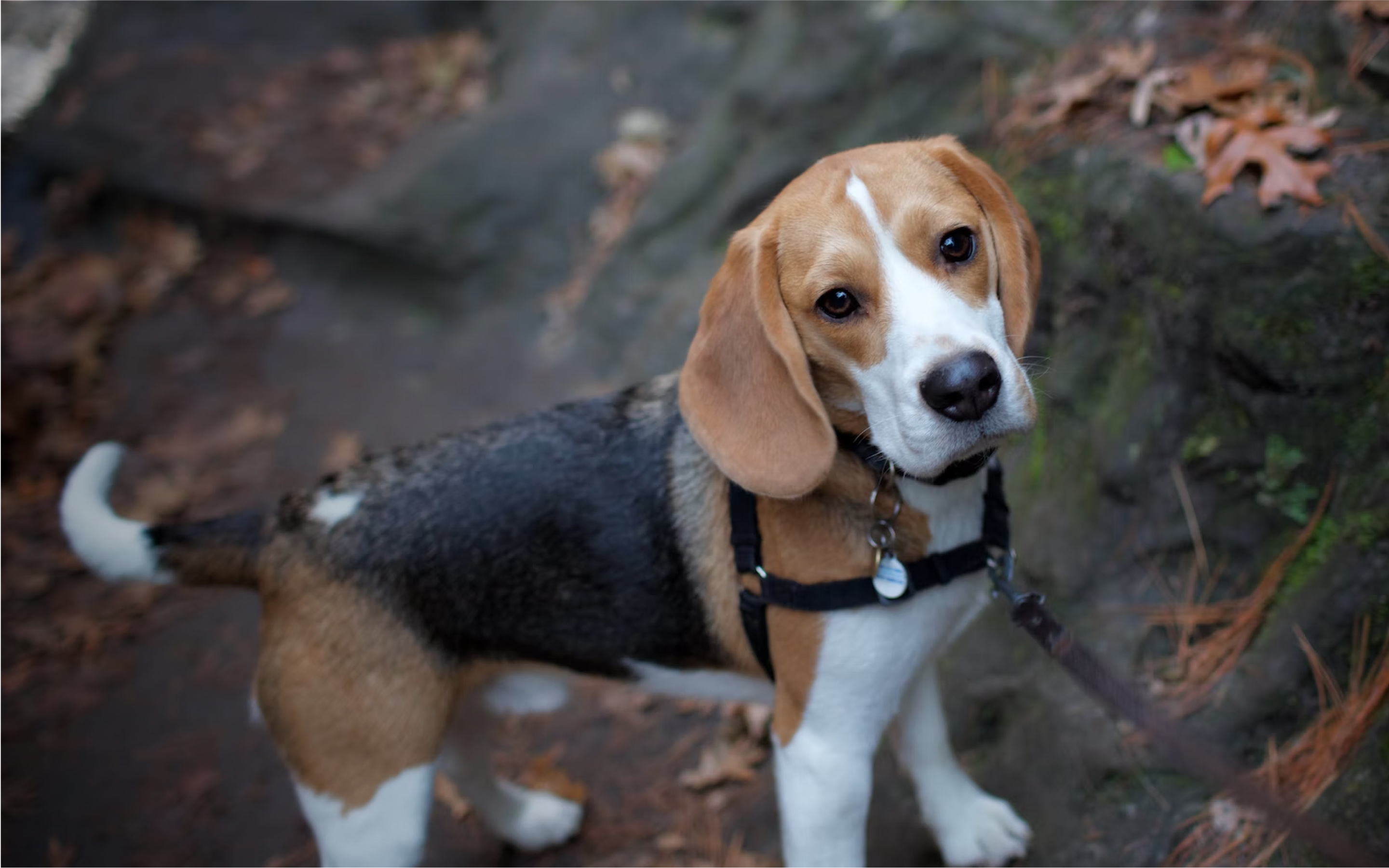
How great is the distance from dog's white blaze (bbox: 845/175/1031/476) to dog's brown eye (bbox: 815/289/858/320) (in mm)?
106

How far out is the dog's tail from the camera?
3.27 metres

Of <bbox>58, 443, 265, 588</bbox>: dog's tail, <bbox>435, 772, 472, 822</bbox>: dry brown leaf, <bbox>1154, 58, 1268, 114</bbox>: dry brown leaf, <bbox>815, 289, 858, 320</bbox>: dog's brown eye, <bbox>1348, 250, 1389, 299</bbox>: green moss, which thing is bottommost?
<bbox>435, 772, 472, 822</bbox>: dry brown leaf

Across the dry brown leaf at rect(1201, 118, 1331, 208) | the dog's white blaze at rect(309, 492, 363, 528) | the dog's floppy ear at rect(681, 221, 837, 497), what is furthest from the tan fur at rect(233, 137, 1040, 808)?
the dry brown leaf at rect(1201, 118, 1331, 208)

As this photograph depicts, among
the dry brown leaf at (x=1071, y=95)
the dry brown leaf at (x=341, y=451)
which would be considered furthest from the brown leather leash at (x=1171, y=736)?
the dry brown leaf at (x=341, y=451)

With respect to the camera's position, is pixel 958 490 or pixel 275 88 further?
pixel 275 88

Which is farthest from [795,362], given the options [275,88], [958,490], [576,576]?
[275,88]

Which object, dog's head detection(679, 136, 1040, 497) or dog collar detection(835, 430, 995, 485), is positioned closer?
dog's head detection(679, 136, 1040, 497)

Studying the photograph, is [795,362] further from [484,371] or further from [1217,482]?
[484,371]

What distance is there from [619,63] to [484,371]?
2.86m

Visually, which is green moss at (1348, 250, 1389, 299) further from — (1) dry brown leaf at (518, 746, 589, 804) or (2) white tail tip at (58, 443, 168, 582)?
(2) white tail tip at (58, 443, 168, 582)

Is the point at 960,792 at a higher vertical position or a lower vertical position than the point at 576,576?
lower

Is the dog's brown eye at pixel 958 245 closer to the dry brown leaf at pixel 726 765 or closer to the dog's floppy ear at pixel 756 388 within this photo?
the dog's floppy ear at pixel 756 388

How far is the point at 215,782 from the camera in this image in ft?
15.9

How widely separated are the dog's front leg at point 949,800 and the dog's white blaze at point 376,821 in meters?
1.60
